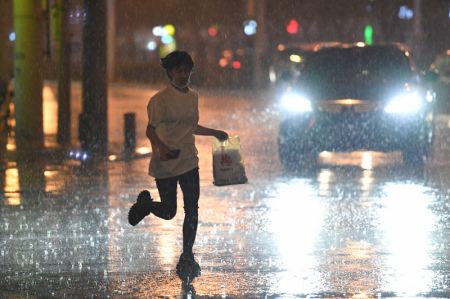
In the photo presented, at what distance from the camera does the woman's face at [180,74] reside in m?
9.76

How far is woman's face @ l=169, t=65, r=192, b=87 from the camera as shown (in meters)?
9.76

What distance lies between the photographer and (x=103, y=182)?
666 inches

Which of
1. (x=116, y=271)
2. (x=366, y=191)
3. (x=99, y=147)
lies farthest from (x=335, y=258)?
(x=99, y=147)

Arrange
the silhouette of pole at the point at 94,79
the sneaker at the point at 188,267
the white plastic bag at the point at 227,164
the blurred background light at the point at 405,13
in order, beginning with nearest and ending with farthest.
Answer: the sneaker at the point at 188,267, the white plastic bag at the point at 227,164, the silhouette of pole at the point at 94,79, the blurred background light at the point at 405,13

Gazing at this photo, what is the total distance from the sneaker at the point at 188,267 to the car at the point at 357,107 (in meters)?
9.48

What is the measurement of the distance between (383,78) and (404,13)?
130 ft

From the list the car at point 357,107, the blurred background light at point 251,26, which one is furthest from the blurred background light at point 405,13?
the car at point 357,107

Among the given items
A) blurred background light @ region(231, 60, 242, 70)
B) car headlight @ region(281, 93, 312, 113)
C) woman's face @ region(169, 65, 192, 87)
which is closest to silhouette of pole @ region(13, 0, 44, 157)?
car headlight @ region(281, 93, 312, 113)

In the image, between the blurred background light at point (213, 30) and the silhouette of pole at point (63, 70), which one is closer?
the silhouette of pole at point (63, 70)

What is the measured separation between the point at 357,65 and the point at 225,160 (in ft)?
34.5

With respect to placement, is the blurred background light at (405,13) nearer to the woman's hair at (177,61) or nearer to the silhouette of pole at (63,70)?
the silhouette of pole at (63,70)

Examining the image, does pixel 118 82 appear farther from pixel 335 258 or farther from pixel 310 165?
pixel 335 258

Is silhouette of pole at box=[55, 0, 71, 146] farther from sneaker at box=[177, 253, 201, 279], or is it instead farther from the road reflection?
sneaker at box=[177, 253, 201, 279]

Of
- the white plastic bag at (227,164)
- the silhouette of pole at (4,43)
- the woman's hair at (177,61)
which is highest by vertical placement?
the silhouette of pole at (4,43)
